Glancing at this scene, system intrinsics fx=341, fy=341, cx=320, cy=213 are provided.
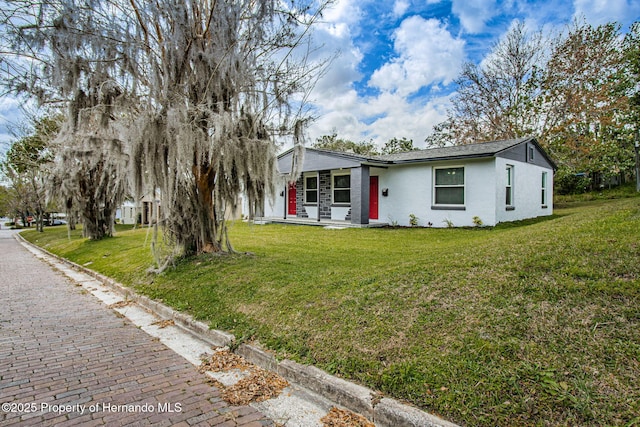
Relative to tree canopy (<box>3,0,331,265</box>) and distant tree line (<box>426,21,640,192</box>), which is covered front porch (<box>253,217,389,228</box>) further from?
distant tree line (<box>426,21,640,192</box>)

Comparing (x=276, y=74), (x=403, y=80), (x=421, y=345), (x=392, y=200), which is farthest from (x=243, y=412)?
(x=403, y=80)

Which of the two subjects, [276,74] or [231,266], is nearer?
[231,266]

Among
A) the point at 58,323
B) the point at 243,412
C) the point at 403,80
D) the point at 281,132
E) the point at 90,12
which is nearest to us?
the point at 243,412

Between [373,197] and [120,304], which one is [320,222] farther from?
[120,304]

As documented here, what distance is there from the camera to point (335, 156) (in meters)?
14.6

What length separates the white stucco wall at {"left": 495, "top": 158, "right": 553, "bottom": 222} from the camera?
38.6 feet

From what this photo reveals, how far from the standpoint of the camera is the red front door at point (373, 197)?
48.5 feet

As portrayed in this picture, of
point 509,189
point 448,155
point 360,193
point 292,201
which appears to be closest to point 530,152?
point 509,189

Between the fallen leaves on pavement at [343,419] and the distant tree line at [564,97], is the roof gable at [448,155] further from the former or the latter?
the fallen leaves on pavement at [343,419]

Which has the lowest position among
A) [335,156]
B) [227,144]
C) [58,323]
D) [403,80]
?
[58,323]

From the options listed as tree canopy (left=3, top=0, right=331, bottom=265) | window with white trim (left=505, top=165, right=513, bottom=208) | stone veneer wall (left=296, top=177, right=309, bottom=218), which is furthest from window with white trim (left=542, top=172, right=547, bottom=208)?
tree canopy (left=3, top=0, right=331, bottom=265)

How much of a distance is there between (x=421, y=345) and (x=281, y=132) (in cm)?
529

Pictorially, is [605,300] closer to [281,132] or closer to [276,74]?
[281,132]

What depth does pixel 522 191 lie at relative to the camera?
13.4 m
